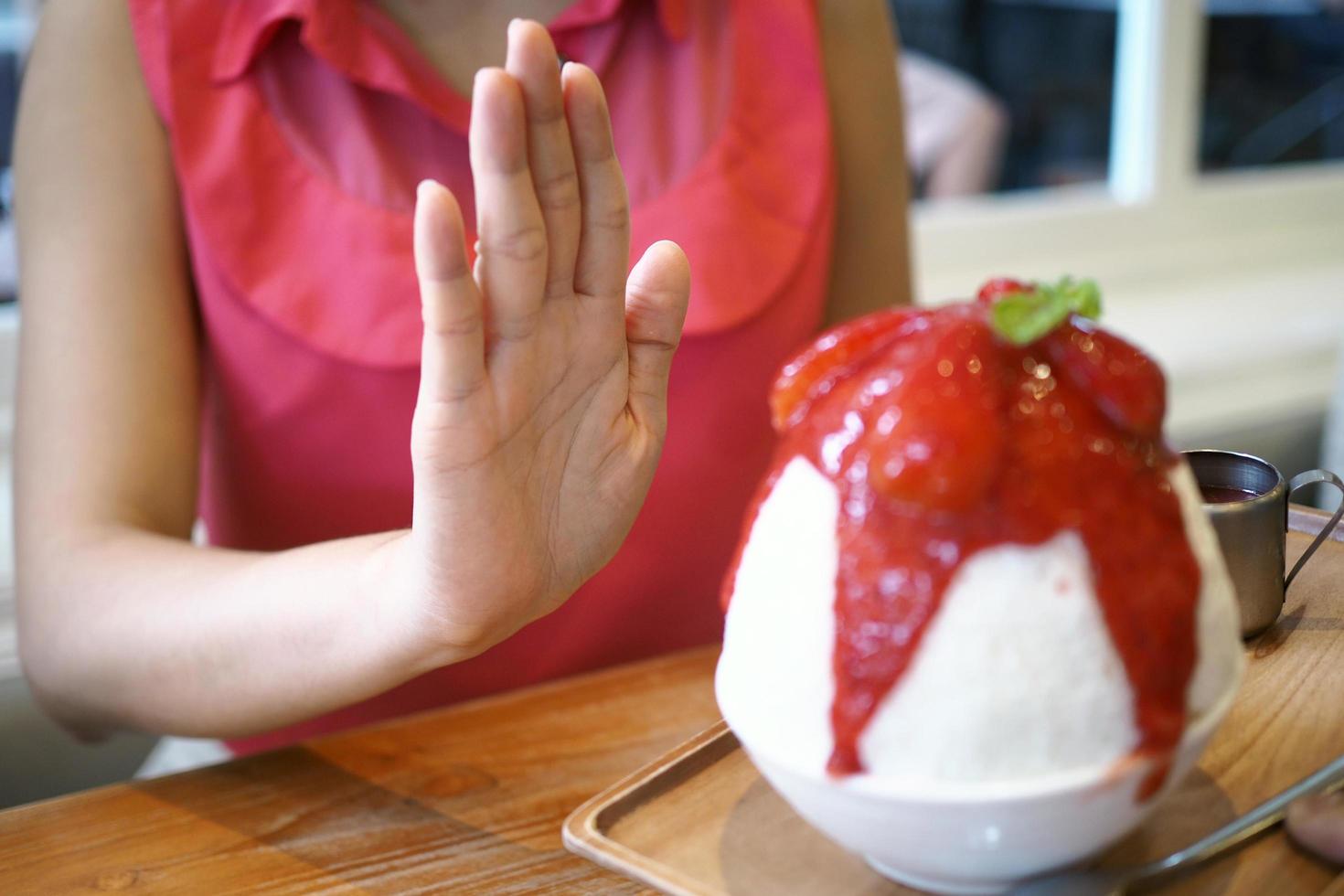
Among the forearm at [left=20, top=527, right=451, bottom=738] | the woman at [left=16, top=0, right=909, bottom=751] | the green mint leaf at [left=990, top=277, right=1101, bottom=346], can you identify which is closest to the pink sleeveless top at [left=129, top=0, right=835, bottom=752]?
the woman at [left=16, top=0, right=909, bottom=751]

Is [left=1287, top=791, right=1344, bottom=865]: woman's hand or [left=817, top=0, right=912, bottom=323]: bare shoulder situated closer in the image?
[left=1287, top=791, right=1344, bottom=865]: woman's hand

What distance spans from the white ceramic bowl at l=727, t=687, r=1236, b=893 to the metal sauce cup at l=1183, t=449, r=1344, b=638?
18cm

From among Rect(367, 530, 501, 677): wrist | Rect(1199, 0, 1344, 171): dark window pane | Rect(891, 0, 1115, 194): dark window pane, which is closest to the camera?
Rect(367, 530, 501, 677): wrist

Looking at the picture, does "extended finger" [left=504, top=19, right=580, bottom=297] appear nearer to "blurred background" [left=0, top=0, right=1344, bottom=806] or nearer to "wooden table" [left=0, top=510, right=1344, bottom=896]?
"wooden table" [left=0, top=510, right=1344, bottom=896]

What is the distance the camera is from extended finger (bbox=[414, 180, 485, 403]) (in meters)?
0.51

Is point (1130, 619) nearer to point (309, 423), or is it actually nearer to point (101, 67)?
point (309, 423)

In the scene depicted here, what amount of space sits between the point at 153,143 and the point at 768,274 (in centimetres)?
51

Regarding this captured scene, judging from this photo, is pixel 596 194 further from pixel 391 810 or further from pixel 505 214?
pixel 391 810

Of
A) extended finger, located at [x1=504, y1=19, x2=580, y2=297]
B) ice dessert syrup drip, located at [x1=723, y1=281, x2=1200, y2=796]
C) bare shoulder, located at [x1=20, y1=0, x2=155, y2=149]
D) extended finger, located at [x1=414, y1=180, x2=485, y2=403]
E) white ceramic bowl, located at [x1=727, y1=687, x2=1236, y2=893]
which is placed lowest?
white ceramic bowl, located at [x1=727, y1=687, x2=1236, y2=893]

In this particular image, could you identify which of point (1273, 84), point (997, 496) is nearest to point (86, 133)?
point (997, 496)

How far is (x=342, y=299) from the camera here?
96 centimetres

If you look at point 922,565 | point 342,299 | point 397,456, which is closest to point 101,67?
point 342,299

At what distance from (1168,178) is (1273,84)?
40 centimetres

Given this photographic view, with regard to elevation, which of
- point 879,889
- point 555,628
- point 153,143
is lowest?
point 555,628
